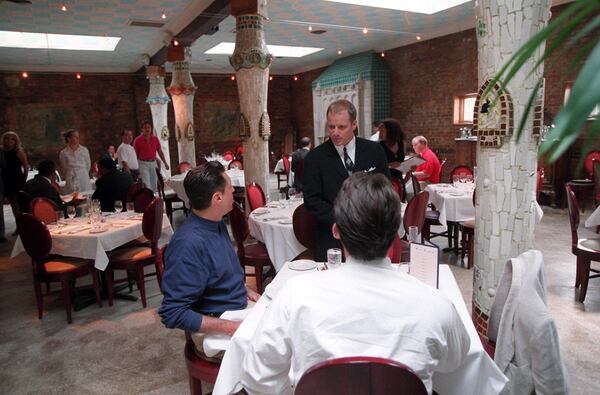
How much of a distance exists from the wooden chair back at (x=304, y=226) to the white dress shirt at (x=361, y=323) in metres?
2.29

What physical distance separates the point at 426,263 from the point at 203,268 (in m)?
1.02

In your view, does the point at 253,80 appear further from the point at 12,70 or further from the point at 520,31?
the point at 12,70

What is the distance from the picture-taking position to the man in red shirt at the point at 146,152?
857 centimetres

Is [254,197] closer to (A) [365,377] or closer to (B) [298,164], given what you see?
(B) [298,164]

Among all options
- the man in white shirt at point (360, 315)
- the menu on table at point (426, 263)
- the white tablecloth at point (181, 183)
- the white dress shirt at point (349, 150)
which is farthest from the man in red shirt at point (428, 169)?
the man in white shirt at point (360, 315)

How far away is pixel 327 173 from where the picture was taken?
9.77 feet

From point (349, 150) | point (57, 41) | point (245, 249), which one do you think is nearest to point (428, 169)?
point (245, 249)

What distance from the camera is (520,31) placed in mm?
2561

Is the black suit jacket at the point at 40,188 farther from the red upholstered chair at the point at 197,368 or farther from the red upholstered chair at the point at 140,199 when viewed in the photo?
the red upholstered chair at the point at 197,368

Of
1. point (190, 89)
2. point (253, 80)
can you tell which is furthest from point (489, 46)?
point (190, 89)

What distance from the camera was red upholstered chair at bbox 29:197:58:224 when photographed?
476 centimetres

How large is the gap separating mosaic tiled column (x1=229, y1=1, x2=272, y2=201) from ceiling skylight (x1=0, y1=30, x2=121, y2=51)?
554 centimetres

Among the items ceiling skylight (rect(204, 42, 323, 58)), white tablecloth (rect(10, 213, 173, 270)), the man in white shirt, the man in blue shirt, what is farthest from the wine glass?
ceiling skylight (rect(204, 42, 323, 58))

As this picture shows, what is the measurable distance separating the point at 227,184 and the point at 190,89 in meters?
8.71
